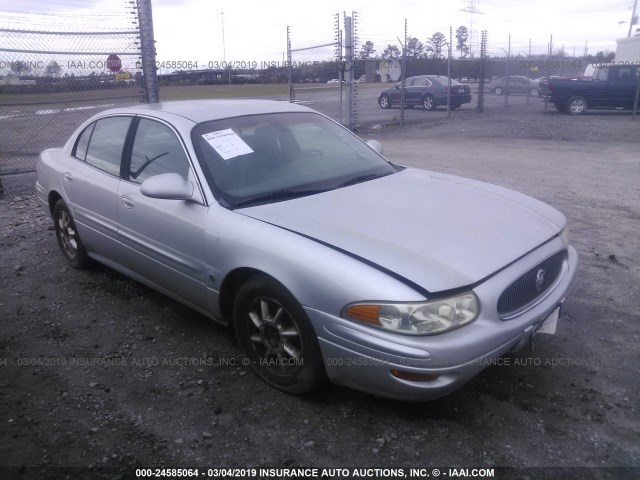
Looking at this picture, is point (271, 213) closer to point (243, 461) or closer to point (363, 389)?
point (363, 389)

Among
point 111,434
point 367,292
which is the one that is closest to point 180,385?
point 111,434

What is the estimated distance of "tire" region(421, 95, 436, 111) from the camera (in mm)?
21891

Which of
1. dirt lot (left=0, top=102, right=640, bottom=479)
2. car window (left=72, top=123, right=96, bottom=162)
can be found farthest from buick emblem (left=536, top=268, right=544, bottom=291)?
car window (left=72, top=123, right=96, bottom=162)

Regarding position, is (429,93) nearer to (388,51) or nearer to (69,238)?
(388,51)

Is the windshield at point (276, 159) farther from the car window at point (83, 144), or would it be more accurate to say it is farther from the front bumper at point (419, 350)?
the car window at point (83, 144)

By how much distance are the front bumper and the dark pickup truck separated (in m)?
19.0

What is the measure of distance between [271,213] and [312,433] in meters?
1.21

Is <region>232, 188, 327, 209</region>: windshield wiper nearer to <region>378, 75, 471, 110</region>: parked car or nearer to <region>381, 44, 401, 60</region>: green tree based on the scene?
<region>381, 44, 401, 60</region>: green tree

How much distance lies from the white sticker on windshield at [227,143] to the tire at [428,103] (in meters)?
19.2

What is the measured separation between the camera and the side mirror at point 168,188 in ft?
11.1

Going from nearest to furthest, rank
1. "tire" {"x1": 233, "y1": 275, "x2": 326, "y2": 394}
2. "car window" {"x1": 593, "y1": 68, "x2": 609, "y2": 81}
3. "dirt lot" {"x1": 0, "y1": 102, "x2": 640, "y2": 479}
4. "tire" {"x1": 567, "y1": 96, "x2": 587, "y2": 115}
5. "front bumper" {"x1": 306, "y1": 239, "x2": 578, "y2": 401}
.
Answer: "front bumper" {"x1": 306, "y1": 239, "x2": 578, "y2": 401} < "dirt lot" {"x1": 0, "y1": 102, "x2": 640, "y2": 479} < "tire" {"x1": 233, "y1": 275, "x2": 326, "y2": 394} < "car window" {"x1": 593, "y1": 68, "x2": 609, "y2": 81} < "tire" {"x1": 567, "y1": 96, "x2": 587, "y2": 115}

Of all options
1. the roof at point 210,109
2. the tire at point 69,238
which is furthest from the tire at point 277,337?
the tire at point 69,238

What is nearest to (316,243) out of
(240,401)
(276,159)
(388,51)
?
(240,401)

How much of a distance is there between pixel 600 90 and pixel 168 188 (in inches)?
771
